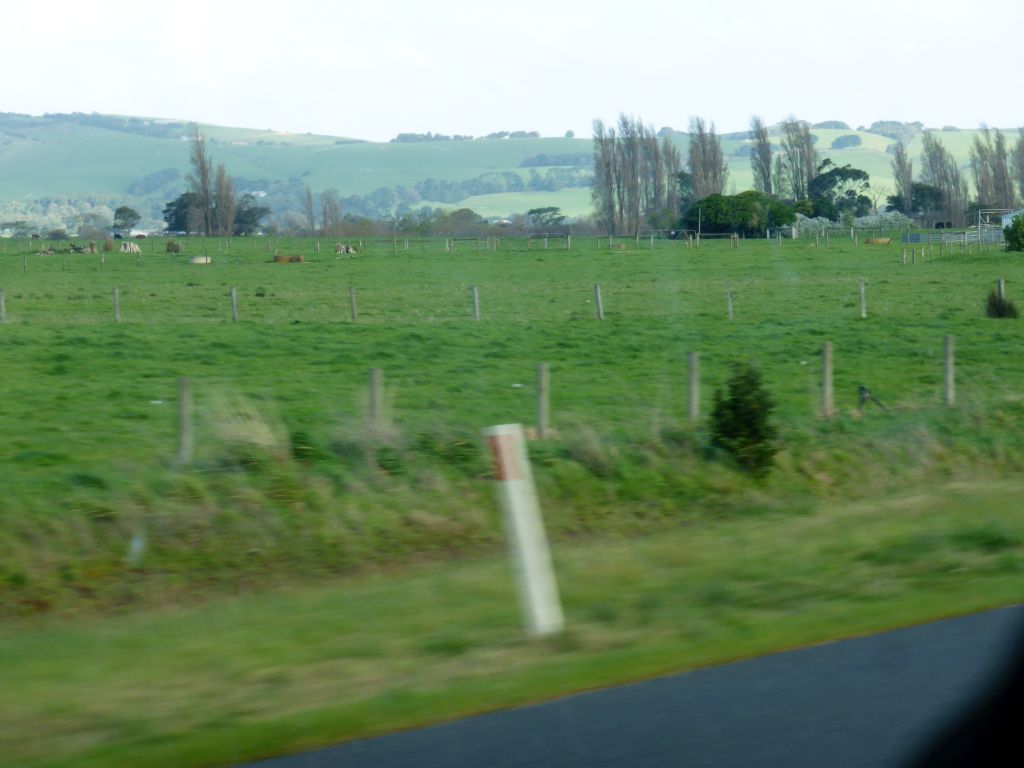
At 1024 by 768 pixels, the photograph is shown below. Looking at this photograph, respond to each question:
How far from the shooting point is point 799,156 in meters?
65.1

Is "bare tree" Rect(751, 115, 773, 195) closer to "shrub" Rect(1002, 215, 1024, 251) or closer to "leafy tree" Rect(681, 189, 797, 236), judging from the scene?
"leafy tree" Rect(681, 189, 797, 236)

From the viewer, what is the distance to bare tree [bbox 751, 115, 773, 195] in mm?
62094

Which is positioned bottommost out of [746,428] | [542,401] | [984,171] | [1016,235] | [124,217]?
[746,428]

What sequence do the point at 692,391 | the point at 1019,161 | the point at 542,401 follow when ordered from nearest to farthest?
the point at 542,401 < the point at 692,391 < the point at 1019,161

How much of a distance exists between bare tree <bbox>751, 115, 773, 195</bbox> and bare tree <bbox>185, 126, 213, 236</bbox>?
5219 cm

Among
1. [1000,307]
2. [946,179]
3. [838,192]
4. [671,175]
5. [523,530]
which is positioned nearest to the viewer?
[523,530]

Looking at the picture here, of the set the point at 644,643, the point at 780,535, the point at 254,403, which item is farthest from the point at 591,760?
the point at 254,403

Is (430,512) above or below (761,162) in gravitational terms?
below

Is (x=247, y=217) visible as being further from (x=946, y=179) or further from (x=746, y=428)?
(x=746, y=428)

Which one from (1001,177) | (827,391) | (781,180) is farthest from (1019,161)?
(827,391)

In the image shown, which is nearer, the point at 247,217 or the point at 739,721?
the point at 739,721

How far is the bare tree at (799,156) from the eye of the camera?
64.6 metres

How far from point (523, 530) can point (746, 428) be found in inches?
367

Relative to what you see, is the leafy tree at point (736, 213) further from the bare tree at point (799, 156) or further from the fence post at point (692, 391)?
the fence post at point (692, 391)
